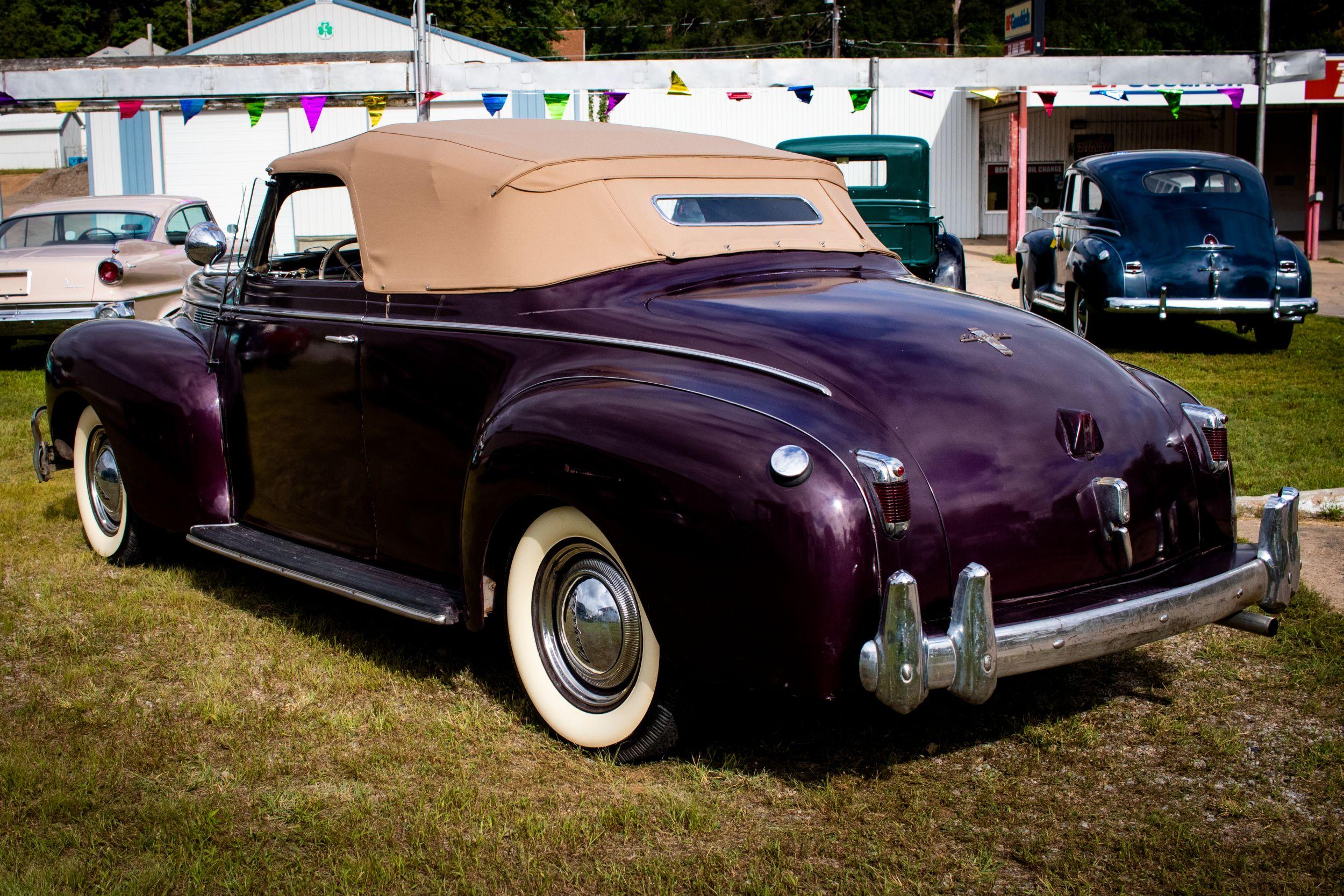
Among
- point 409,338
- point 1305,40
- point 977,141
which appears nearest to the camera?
point 409,338

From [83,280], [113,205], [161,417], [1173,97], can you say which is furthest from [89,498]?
[1173,97]

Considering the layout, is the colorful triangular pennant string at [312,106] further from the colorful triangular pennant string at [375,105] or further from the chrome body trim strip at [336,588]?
the chrome body trim strip at [336,588]

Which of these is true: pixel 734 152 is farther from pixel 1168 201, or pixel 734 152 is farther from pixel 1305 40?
pixel 1305 40

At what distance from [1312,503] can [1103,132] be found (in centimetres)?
2488

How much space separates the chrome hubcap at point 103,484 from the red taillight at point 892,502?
11.5ft

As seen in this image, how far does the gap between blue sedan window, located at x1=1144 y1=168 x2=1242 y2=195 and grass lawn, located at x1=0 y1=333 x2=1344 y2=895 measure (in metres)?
8.12

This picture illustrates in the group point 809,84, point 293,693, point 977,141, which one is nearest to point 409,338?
point 293,693

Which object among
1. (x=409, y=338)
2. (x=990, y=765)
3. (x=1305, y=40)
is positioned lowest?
(x=990, y=765)

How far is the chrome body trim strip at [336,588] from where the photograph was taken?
11.4 feet

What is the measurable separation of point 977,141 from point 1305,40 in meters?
25.1

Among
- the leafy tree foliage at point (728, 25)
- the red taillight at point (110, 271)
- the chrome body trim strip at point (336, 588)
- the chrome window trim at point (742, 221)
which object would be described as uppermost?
the leafy tree foliage at point (728, 25)

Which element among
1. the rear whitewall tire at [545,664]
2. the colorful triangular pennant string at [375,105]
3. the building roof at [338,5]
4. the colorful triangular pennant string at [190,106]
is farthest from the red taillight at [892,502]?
the building roof at [338,5]

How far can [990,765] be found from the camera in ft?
10.6

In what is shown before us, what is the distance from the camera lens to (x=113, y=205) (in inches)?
473
